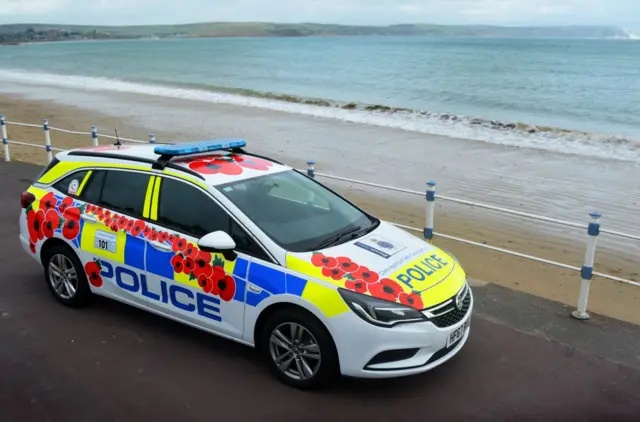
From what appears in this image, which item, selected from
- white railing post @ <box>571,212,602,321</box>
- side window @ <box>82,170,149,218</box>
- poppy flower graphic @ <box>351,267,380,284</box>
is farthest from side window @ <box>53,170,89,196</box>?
white railing post @ <box>571,212,602,321</box>

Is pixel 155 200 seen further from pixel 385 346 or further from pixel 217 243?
pixel 385 346

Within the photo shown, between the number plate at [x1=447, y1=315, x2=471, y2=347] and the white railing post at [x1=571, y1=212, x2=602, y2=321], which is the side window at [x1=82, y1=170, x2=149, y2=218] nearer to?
the number plate at [x1=447, y1=315, x2=471, y2=347]

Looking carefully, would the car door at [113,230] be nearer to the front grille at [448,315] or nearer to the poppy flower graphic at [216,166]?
the poppy flower graphic at [216,166]

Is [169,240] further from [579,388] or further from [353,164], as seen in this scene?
[353,164]

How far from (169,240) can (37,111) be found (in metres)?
25.4

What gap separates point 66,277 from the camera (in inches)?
239

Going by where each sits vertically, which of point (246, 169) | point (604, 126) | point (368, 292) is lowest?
point (604, 126)

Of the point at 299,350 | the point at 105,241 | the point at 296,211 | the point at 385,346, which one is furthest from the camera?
the point at 105,241

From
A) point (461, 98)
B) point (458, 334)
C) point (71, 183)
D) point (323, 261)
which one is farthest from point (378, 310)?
point (461, 98)

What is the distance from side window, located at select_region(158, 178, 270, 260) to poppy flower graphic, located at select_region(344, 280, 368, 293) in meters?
0.78

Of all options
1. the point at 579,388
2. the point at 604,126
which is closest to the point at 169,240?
the point at 579,388

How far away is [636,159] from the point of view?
19.0 meters

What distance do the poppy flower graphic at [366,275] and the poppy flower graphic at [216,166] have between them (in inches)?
61.8

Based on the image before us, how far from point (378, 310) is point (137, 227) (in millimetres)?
2335
